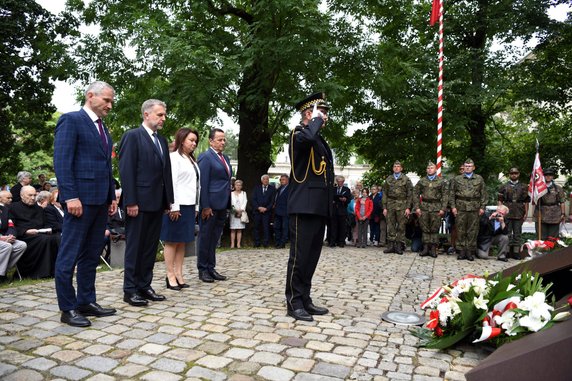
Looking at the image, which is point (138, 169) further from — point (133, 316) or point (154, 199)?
point (133, 316)

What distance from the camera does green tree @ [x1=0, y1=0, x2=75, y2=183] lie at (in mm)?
15328

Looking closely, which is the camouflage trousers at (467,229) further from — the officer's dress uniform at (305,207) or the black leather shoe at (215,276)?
the officer's dress uniform at (305,207)

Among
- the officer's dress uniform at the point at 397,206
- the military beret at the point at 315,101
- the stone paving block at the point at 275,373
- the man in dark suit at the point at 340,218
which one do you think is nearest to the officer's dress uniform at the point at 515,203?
the officer's dress uniform at the point at 397,206

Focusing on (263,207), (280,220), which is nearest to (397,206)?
(280,220)

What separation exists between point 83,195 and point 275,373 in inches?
89.6

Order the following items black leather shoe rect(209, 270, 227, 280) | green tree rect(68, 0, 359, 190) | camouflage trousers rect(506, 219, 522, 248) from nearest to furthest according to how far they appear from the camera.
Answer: black leather shoe rect(209, 270, 227, 280) → green tree rect(68, 0, 359, 190) → camouflage trousers rect(506, 219, 522, 248)

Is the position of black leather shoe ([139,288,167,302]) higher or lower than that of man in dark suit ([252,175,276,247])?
lower

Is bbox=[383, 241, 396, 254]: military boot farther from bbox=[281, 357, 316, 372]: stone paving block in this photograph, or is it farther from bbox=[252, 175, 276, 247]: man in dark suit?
bbox=[281, 357, 316, 372]: stone paving block

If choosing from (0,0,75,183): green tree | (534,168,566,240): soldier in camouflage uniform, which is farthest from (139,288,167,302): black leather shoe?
(0,0,75,183): green tree

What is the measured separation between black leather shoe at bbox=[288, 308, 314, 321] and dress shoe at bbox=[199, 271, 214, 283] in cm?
195

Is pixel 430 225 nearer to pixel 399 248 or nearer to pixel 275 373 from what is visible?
pixel 399 248

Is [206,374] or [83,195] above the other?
[83,195]

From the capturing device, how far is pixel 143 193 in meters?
4.62

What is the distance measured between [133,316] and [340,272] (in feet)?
12.6
